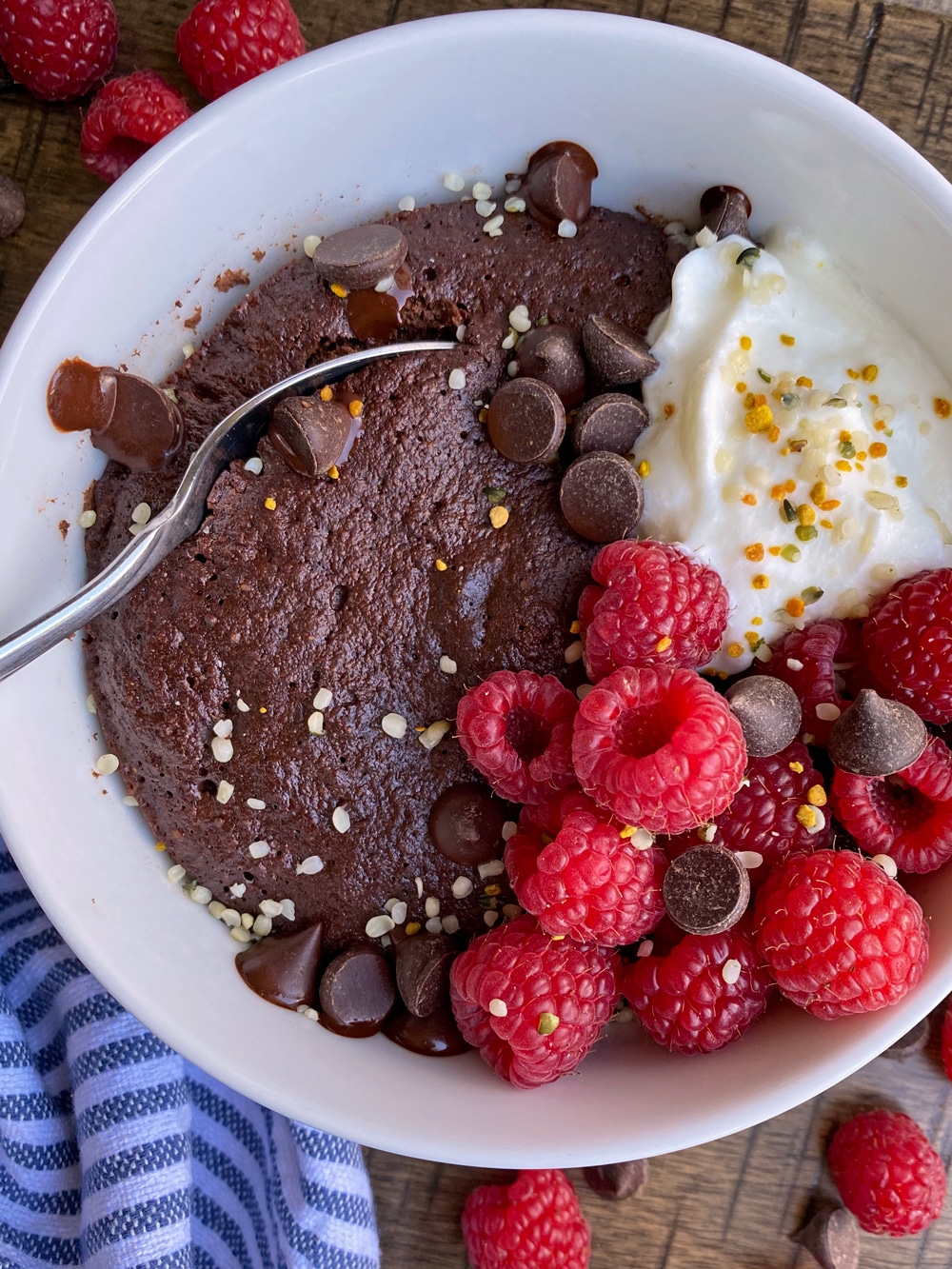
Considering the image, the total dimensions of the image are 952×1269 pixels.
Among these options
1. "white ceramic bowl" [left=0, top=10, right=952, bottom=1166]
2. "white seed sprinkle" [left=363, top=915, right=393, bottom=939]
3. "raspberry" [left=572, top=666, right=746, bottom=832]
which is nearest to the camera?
"raspberry" [left=572, top=666, right=746, bottom=832]

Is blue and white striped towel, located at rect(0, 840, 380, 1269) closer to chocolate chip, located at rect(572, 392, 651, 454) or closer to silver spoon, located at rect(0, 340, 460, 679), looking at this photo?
silver spoon, located at rect(0, 340, 460, 679)

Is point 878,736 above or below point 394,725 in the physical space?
above

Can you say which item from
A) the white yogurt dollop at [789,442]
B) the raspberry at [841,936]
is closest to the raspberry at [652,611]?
the white yogurt dollop at [789,442]

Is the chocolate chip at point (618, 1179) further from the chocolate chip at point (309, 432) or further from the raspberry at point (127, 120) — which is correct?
the raspberry at point (127, 120)

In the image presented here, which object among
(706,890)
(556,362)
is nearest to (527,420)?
(556,362)

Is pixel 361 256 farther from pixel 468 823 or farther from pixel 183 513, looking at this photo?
pixel 468 823

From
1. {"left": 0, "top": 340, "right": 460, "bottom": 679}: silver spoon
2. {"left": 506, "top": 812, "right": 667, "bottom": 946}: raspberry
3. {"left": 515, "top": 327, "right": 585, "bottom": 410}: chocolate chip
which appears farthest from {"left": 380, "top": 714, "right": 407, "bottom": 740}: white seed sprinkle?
{"left": 515, "top": 327, "right": 585, "bottom": 410}: chocolate chip

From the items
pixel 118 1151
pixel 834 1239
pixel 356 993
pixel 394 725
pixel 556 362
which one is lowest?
pixel 834 1239
